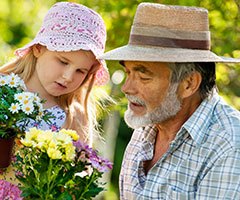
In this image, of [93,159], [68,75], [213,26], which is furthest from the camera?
[213,26]

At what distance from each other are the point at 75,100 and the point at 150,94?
2.57 feet

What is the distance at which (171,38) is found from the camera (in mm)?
4574

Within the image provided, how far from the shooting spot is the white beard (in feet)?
15.0

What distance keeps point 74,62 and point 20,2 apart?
294 centimetres

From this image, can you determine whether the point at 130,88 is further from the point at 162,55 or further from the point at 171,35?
the point at 171,35

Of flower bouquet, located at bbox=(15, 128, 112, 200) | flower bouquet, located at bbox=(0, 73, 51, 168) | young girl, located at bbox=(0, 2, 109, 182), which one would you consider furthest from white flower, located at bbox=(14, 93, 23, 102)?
young girl, located at bbox=(0, 2, 109, 182)

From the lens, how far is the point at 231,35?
6633 millimetres

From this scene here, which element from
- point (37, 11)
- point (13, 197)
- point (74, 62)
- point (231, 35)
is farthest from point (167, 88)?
point (37, 11)

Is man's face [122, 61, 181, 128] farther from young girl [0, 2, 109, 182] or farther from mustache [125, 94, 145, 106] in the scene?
young girl [0, 2, 109, 182]

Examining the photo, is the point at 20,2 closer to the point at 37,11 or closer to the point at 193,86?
the point at 37,11

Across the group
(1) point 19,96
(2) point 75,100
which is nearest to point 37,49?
(2) point 75,100

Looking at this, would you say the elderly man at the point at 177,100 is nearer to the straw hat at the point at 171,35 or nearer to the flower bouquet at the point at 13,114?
the straw hat at the point at 171,35

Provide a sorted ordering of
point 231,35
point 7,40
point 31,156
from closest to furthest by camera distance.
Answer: point 31,156 < point 231,35 < point 7,40

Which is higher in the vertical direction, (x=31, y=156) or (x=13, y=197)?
(x=31, y=156)
